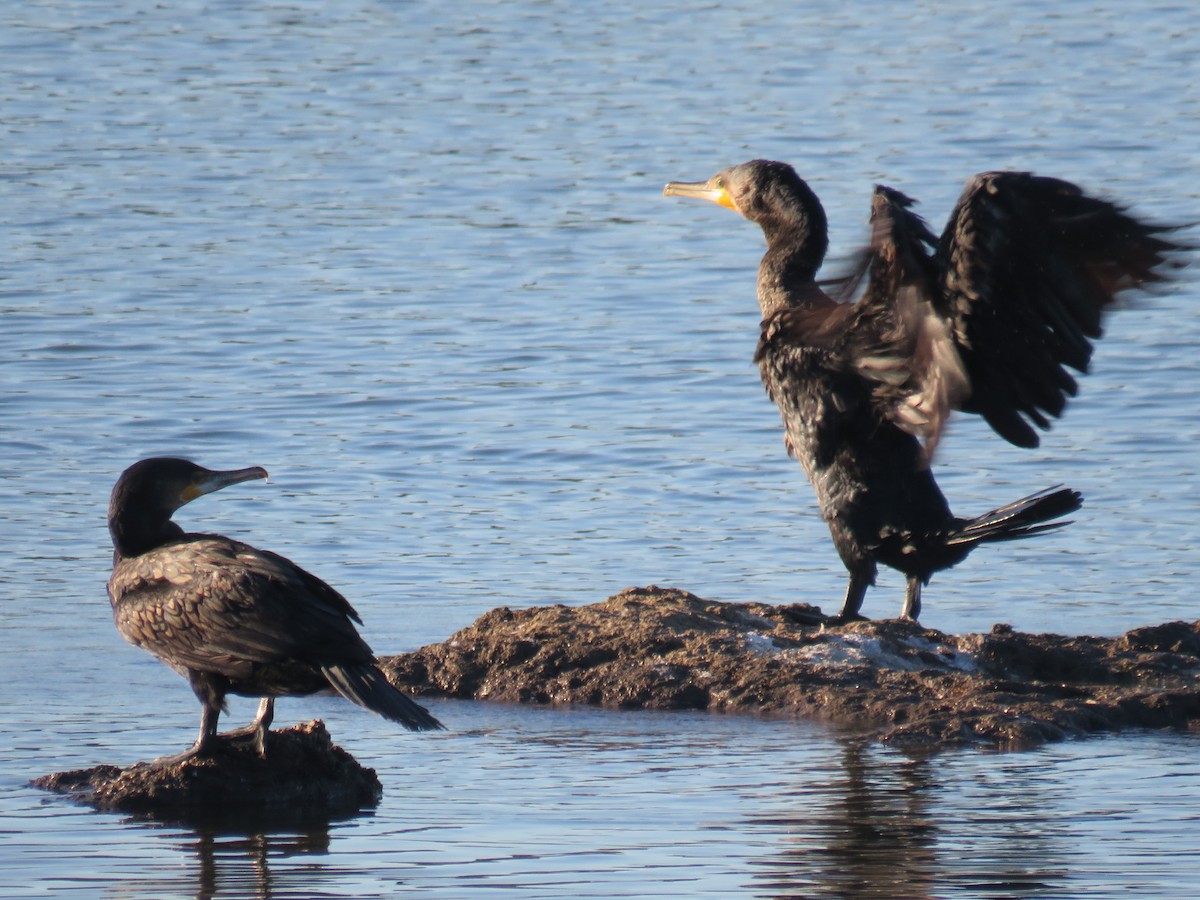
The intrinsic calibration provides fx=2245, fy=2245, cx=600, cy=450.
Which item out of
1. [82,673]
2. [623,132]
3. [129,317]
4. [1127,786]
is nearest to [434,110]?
[623,132]

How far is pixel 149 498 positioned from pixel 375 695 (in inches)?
41.1

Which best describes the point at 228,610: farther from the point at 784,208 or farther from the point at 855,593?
the point at 784,208

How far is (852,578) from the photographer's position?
7.40 m

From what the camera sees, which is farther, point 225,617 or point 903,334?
point 903,334

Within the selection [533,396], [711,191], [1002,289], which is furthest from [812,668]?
[533,396]

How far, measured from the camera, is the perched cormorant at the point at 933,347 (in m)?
6.64

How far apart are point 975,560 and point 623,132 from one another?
9821 mm

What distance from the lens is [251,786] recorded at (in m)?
5.80

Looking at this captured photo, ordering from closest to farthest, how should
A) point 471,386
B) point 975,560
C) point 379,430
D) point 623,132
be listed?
point 975,560 → point 379,430 → point 471,386 → point 623,132

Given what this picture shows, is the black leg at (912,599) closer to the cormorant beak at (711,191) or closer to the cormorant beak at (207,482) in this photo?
the cormorant beak at (711,191)

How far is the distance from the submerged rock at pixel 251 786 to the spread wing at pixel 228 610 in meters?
0.23

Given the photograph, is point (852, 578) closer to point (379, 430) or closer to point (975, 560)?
point (975, 560)

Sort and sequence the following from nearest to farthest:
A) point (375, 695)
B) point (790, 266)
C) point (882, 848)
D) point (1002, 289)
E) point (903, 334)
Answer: point (882, 848) → point (375, 695) → point (1002, 289) → point (903, 334) → point (790, 266)

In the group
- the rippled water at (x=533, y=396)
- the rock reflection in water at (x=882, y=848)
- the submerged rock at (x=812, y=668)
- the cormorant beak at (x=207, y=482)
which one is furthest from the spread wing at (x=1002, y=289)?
the cormorant beak at (x=207, y=482)
